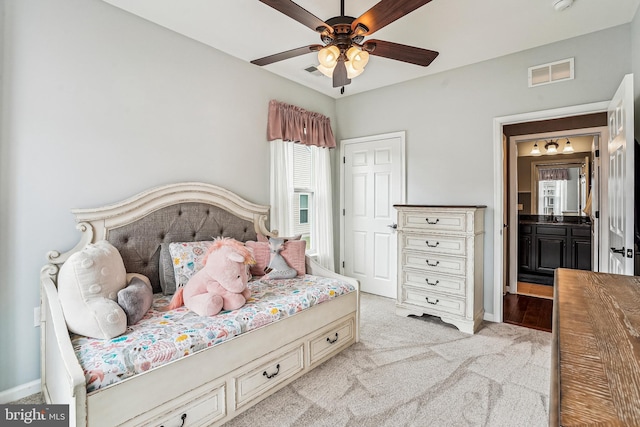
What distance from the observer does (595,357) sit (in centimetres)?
65

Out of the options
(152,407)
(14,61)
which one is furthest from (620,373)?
(14,61)

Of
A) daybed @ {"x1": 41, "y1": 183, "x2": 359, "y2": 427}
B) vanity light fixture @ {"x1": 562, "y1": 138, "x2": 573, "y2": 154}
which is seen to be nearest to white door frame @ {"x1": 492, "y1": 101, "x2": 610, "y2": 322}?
daybed @ {"x1": 41, "y1": 183, "x2": 359, "y2": 427}

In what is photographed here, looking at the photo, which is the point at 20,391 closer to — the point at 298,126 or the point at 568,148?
the point at 298,126

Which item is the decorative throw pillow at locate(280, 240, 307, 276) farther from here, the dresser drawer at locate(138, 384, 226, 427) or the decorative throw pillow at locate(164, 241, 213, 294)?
the dresser drawer at locate(138, 384, 226, 427)

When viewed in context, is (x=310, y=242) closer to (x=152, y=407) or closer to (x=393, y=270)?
(x=393, y=270)

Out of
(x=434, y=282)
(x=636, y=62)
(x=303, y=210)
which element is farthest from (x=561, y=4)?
(x=303, y=210)

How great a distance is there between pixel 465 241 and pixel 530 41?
1918mm

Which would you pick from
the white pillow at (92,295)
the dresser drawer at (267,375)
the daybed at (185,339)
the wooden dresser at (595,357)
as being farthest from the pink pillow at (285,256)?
the wooden dresser at (595,357)

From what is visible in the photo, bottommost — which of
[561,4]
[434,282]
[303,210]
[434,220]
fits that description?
[434,282]

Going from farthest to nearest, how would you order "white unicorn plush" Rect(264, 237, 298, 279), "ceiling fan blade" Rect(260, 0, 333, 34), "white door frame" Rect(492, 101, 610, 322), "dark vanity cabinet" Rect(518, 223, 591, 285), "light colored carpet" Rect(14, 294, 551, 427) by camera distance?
"dark vanity cabinet" Rect(518, 223, 591, 285) → "white door frame" Rect(492, 101, 610, 322) → "white unicorn plush" Rect(264, 237, 298, 279) → "light colored carpet" Rect(14, 294, 551, 427) → "ceiling fan blade" Rect(260, 0, 333, 34)

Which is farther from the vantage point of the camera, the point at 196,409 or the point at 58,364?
the point at 196,409

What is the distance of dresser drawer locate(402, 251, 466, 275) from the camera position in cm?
314

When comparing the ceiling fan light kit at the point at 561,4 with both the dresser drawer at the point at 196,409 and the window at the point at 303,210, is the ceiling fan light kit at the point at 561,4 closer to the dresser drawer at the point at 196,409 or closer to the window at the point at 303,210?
the window at the point at 303,210

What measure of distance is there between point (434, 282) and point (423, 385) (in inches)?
50.4
